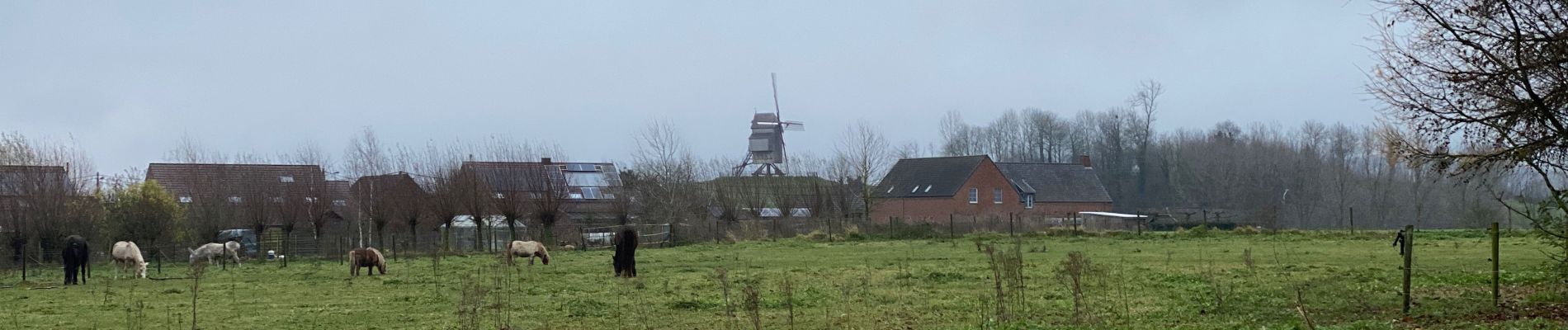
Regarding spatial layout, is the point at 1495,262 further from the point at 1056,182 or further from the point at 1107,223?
the point at 1056,182

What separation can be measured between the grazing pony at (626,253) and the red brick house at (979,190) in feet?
148

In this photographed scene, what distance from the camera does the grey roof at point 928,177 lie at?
7244 centimetres

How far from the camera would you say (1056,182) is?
260ft

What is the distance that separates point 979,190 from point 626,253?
1956 inches

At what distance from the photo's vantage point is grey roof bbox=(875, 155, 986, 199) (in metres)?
72.4

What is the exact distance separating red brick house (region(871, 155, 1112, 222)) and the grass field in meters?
40.2

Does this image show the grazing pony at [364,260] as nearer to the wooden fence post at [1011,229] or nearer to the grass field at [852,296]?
the grass field at [852,296]

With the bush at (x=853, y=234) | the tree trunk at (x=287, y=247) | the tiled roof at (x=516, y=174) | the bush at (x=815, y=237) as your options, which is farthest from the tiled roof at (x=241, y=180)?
the bush at (x=853, y=234)

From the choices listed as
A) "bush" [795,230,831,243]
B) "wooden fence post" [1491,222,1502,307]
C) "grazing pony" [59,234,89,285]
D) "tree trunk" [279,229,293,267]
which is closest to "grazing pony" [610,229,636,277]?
"grazing pony" [59,234,89,285]

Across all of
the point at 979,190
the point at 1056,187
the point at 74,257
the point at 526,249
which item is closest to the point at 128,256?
the point at 74,257

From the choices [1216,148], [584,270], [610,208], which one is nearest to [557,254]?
[584,270]

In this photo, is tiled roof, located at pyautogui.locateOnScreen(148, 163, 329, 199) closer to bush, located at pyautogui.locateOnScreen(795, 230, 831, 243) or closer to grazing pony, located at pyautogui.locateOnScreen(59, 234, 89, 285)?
bush, located at pyautogui.locateOnScreen(795, 230, 831, 243)

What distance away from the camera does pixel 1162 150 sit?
320 feet

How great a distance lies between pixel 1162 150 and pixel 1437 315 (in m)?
87.3
